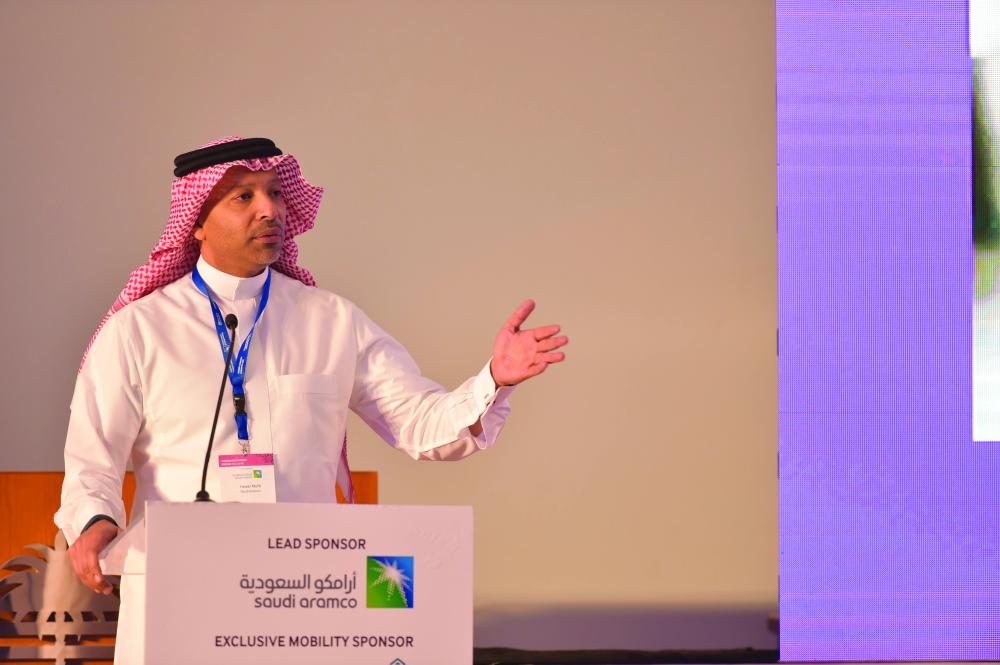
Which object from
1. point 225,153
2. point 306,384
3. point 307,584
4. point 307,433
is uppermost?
point 225,153

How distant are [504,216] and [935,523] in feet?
6.35

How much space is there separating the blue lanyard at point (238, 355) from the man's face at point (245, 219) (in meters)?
0.07

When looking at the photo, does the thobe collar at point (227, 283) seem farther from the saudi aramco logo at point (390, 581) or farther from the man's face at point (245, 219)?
the saudi aramco logo at point (390, 581)

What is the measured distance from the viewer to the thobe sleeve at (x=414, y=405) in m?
2.41

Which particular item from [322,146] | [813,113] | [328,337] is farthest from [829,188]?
[328,337]

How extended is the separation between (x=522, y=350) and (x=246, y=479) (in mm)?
589

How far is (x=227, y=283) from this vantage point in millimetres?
2574

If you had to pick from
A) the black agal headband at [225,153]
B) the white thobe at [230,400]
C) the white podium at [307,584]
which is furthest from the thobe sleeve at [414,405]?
the white podium at [307,584]

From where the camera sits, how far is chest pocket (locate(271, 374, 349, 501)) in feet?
7.94

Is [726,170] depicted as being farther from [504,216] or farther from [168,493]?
[168,493]

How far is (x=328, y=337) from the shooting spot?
2598 millimetres

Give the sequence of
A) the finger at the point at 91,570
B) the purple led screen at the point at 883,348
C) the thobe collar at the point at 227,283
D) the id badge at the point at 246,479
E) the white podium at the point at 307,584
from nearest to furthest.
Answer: the white podium at the point at 307,584 → the finger at the point at 91,570 → the id badge at the point at 246,479 → the thobe collar at the point at 227,283 → the purple led screen at the point at 883,348

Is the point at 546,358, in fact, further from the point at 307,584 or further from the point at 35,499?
the point at 35,499

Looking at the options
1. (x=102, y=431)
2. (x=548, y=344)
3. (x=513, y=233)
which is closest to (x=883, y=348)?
(x=513, y=233)
